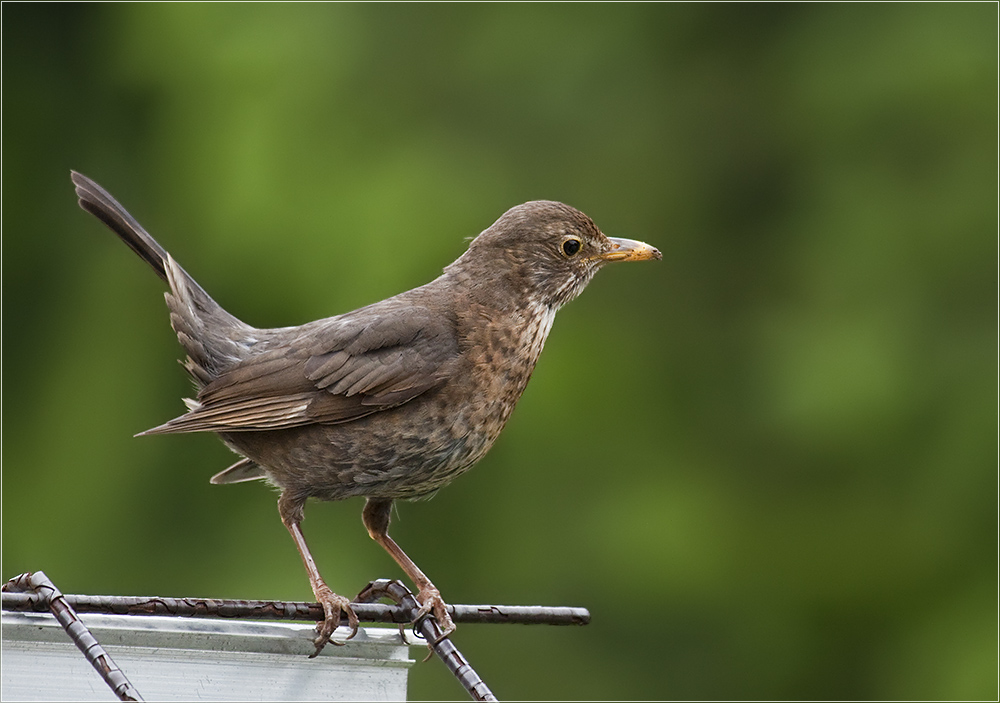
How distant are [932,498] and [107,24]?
4914 mm

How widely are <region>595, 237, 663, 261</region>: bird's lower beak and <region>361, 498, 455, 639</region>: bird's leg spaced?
90cm

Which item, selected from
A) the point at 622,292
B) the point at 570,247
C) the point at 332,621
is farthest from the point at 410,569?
the point at 622,292

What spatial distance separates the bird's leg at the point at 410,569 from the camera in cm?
300

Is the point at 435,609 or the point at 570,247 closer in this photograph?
the point at 435,609

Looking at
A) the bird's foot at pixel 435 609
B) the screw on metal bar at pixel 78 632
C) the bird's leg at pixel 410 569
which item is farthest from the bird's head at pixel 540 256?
the screw on metal bar at pixel 78 632

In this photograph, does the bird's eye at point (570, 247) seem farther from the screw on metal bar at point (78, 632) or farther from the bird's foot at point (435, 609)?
the screw on metal bar at point (78, 632)

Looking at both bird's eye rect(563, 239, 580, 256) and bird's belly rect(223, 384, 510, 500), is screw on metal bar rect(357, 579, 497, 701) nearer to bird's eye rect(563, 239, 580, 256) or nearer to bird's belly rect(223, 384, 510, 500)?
bird's belly rect(223, 384, 510, 500)

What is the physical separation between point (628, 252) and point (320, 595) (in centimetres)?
125

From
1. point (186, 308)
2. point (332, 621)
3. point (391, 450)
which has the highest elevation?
point (186, 308)

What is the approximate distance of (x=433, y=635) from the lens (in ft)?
9.14

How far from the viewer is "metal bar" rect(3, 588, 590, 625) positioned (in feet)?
7.83

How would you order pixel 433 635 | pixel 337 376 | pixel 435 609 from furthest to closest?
pixel 337 376
pixel 435 609
pixel 433 635

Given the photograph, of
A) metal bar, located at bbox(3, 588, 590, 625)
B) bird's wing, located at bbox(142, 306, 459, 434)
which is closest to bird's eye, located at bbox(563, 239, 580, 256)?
bird's wing, located at bbox(142, 306, 459, 434)

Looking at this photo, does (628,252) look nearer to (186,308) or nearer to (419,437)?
(419,437)
